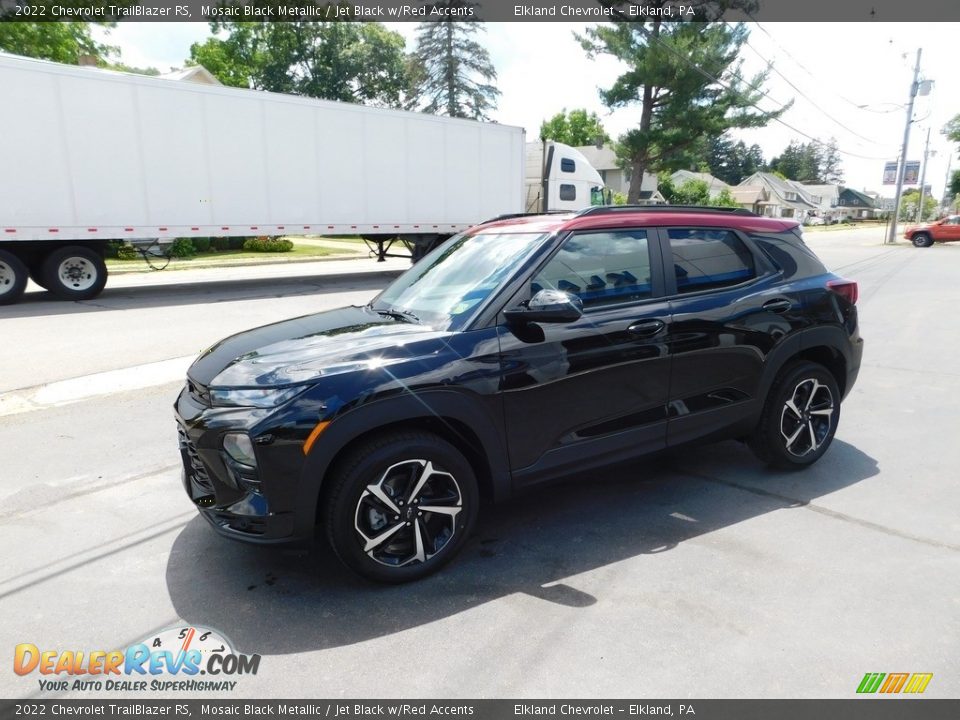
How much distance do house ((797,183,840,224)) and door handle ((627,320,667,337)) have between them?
125m

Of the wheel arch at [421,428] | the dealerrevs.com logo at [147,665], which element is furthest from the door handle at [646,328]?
the dealerrevs.com logo at [147,665]

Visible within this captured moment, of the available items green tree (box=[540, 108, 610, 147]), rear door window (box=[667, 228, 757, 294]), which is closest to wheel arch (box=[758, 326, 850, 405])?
rear door window (box=[667, 228, 757, 294])

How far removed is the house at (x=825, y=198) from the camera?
115 metres

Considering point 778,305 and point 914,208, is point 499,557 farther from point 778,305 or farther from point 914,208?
point 914,208

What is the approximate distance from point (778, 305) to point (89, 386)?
6.36 m

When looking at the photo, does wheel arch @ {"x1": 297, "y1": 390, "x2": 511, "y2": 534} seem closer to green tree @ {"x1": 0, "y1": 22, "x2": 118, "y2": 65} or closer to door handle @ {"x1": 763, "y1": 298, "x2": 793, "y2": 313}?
door handle @ {"x1": 763, "y1": 298, "x2": 793, "y2": 313}

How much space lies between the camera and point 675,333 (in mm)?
3795

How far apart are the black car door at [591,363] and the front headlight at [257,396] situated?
3.38 ft

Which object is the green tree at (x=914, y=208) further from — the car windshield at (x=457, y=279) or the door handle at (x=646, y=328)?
the car windshield at (x=457, y=279)

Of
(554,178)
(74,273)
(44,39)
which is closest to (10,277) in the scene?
(74,273)

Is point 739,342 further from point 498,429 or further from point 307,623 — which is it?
point 307,623

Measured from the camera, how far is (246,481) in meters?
2.87
